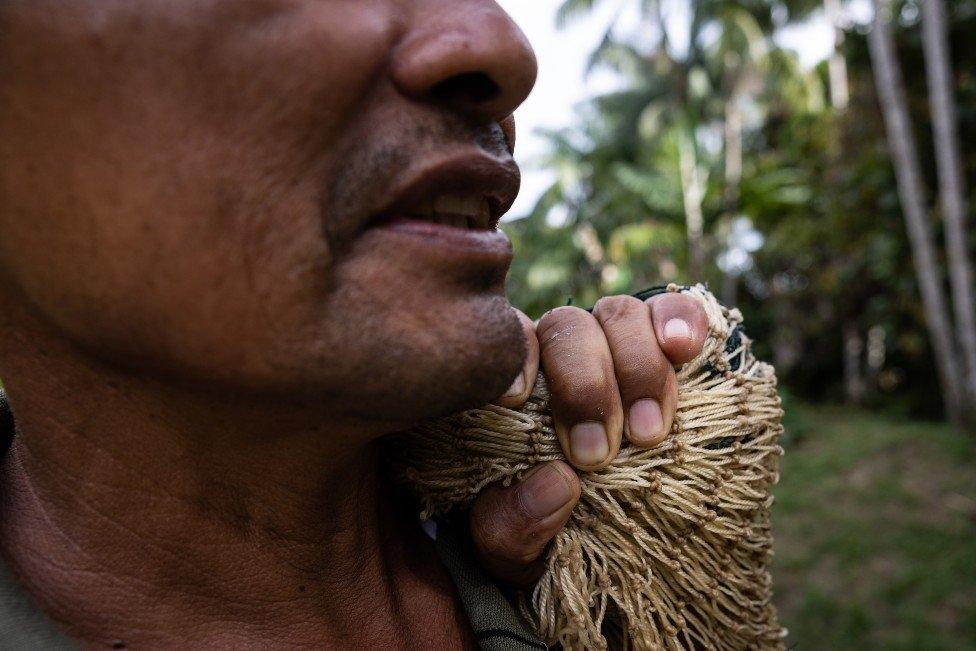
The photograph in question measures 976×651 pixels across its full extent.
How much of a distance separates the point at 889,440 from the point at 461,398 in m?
9.20

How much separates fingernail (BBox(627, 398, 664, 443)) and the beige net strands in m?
0.03

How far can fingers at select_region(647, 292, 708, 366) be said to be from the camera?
1.18 m

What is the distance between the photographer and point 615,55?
69.7ft

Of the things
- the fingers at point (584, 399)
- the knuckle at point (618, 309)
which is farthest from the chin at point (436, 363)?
the knuckle at point (618, 309)

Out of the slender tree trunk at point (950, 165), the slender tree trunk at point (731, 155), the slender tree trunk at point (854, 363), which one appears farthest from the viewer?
the slender tree trunk at point (731, 155)

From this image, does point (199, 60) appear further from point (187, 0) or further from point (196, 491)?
point (196, 491)

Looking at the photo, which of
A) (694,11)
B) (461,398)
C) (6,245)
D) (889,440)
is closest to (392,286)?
(461,398)

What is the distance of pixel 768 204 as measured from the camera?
14.0 m

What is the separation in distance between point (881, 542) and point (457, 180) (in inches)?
258

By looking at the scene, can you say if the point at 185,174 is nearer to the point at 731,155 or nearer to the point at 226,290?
the point at 226,290

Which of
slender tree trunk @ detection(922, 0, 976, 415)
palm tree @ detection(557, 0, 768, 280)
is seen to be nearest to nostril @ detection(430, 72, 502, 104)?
slender tree trunk @ detection(922, 0, 976, 415)

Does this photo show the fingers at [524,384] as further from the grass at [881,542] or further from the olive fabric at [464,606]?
the grass at [881,542]

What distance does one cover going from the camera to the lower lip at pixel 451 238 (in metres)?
0.86

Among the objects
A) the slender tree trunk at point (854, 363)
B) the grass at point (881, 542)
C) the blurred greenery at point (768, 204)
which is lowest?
the slender tree trunk at point (854, 363)
